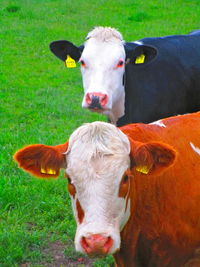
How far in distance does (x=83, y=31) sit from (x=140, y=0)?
408cm

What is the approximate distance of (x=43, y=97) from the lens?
29.5 ft

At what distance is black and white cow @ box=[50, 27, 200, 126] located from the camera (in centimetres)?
579

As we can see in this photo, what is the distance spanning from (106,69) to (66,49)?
34.1 inches

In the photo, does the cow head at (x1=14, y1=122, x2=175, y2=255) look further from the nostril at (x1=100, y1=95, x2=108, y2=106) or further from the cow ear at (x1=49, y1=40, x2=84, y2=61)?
the cow ear at (x1=49, y1=40, x2=84, y2=61)

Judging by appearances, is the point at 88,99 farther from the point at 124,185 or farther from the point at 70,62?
the point at 124,185

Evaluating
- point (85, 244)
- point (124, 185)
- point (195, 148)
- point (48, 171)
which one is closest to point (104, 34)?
point (195, 148)

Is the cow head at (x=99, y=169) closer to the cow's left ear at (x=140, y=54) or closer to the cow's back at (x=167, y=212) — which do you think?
the cow's back at (x=167, y=212)

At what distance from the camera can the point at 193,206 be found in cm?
361

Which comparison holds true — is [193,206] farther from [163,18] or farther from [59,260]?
[163,18]

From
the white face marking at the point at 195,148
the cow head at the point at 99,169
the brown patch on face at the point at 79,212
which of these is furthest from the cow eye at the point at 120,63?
the brown patch on face at the point at 79,212

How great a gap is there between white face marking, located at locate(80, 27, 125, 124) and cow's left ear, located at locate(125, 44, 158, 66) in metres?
0.12

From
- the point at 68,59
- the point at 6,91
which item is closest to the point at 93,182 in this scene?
the point at 68,59

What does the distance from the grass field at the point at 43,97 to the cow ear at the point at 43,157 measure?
1.52m

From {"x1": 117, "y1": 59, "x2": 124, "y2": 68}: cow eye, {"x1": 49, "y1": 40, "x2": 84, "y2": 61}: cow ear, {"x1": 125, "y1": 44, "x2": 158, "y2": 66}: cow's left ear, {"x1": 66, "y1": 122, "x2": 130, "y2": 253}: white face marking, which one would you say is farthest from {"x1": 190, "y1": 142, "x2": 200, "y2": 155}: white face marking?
{"x1": 49, "y1": 40, "x2": 84, "y2": 61}: cow ear
